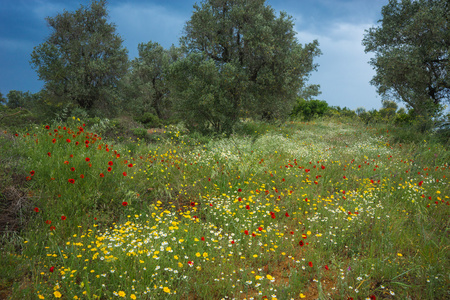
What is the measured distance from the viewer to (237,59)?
14156 mm

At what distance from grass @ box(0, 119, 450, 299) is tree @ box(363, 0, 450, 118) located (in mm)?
10348

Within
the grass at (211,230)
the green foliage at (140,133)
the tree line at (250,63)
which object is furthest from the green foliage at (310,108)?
the grass at (211,230)

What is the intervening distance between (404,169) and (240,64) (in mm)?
9654

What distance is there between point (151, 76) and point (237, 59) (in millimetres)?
15318

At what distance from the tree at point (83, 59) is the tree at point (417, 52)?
1879 centimetres

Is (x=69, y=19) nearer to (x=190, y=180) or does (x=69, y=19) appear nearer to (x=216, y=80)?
(x=216, y=80)

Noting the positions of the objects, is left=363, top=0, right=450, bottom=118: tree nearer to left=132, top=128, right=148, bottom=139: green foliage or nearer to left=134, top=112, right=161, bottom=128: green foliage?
left=132, top=128, right=148, bottom=139: green foliage

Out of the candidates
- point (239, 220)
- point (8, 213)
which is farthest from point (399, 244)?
point (8, 213)

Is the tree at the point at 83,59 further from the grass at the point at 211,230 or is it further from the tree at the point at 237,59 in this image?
the grass at the point at 211,230

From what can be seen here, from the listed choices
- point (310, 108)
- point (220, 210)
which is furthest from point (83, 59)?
point (310, 108)

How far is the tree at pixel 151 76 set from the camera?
2561 cm

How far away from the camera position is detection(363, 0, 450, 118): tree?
1499 cm

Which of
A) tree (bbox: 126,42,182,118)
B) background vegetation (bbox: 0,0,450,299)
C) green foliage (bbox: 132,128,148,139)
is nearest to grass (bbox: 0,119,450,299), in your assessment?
background vegetation (bbox: 0,0,450,299)

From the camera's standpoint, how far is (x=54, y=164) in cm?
505
